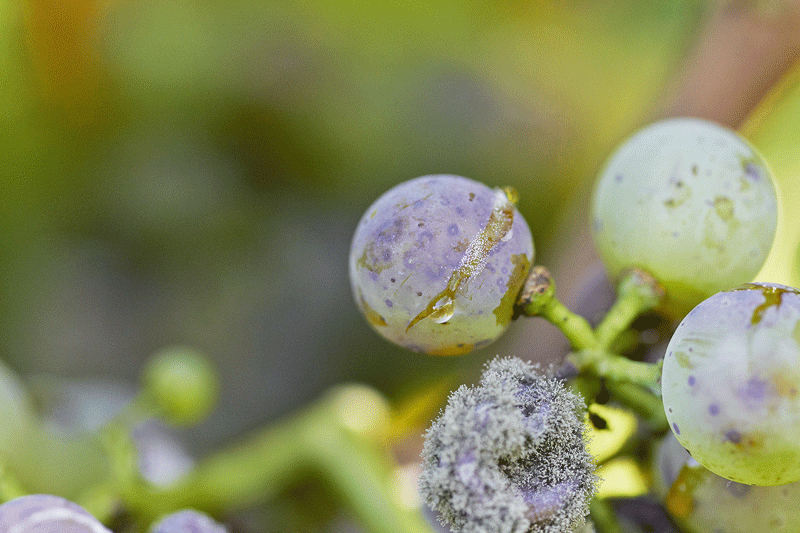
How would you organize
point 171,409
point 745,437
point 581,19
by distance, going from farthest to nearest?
point 581,19, point 171,409, point 745,437

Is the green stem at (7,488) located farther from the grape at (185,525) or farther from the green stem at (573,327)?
the green stem at (573,327)

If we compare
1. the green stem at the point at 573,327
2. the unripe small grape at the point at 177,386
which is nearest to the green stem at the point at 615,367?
the green stem at the point at 573,327

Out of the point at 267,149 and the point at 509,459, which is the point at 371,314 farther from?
the point at 267,149

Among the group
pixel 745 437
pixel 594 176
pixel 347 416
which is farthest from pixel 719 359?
pixel 594 176

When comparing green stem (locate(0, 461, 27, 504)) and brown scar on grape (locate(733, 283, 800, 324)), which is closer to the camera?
brown scar on grape (locate(733, 283, 800, 324))

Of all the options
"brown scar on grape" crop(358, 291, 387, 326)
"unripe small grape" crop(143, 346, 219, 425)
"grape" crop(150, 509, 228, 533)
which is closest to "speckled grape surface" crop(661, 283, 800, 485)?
"brown scar on grape" crop(358, 291, 387, 326)

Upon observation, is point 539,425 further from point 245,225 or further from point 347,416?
point 245,225

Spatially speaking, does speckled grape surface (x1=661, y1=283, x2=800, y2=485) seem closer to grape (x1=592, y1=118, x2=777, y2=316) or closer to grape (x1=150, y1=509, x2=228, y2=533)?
grape (x1=592, y1=118, x2=777, y2=316)

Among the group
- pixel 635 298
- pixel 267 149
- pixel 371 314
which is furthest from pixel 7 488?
pixel 267 149
